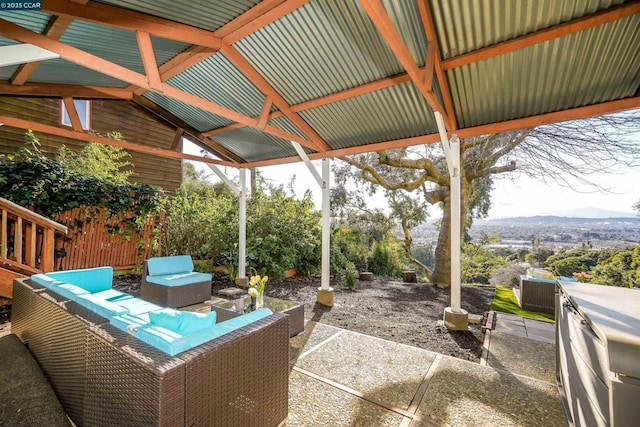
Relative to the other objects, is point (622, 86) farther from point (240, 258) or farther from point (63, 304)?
point (240, 258)

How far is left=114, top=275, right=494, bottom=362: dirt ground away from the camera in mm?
3812

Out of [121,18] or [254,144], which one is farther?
[254,144]

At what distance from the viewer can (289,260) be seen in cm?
734

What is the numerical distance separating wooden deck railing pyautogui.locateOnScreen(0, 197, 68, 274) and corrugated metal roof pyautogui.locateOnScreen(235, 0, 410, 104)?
14.1 ft

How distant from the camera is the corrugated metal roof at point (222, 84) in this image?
424cm

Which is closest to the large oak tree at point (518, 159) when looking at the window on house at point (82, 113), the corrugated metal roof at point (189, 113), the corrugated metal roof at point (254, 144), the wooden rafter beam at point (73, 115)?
the corrugated metal roof at point (254, 144)

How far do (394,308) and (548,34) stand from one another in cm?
456

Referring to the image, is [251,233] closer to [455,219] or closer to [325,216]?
[325,216]

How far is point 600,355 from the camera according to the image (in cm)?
150

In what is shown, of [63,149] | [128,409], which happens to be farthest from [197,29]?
[63,149]

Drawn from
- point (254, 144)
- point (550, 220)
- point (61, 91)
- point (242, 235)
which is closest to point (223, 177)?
point (254, 144)

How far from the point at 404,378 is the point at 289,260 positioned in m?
4.86

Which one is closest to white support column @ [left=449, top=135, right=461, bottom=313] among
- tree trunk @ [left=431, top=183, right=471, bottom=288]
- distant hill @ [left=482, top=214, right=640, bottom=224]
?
tree trunk @ [left=431, top=183, right=471, bottom=288]

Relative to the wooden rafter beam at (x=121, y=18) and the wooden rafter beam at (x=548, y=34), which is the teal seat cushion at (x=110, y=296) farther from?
the wooden rafter beam at (x=548, y=34)
